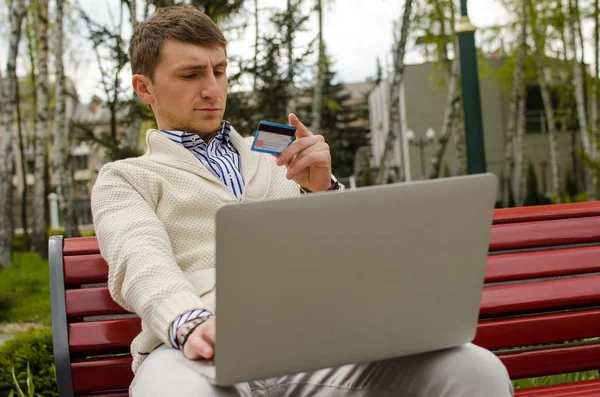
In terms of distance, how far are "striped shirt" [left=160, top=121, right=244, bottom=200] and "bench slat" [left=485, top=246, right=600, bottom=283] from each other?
3.04ft

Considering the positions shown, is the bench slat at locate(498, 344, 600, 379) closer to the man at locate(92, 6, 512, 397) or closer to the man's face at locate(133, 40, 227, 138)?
the man at locate(92, 6, 512, 397)

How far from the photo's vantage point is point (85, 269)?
7.47ft

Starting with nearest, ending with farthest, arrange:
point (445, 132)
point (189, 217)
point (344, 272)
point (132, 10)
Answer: point (344, 272), point (189, 217), point (132, 10), point (445, 132)

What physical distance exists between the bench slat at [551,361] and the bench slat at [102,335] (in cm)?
120

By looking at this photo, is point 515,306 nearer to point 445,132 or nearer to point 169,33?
point 169,33

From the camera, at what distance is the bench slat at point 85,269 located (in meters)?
2.27

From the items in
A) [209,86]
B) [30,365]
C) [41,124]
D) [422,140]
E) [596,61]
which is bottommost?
[30,365]

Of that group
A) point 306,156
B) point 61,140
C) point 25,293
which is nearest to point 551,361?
point 306,156

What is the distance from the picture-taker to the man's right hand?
1456mm

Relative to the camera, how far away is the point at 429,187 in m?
1.32

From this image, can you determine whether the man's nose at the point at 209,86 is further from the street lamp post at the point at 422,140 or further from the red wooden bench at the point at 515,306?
the street lamp post at the point at 422,140

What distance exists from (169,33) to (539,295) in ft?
4.82

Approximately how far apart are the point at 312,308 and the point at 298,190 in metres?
1.05

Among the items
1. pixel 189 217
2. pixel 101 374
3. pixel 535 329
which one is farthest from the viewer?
pixel 535 329
